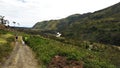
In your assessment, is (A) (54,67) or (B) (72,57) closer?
(A) (54,67)

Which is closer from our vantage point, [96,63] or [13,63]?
[96,63]

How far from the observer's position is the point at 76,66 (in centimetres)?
3319

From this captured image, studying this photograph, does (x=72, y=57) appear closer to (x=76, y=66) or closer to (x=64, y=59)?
(x=64, y=59)

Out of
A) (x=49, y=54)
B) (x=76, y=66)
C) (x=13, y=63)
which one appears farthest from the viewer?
(x=49, y=54)

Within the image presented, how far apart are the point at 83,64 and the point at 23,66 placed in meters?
8.57

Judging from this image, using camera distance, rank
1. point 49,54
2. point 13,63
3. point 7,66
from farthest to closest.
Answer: point 49,54 < point 13,63 < point 7,66

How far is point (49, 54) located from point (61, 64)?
7498mm

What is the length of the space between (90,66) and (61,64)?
3.93 m

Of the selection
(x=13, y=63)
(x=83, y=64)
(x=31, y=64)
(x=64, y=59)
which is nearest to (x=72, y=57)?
(x=64, y=59)

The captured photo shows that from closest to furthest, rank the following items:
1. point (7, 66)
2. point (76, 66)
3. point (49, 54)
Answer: point (76, 66)
point (7, 66)
point (49, 54)

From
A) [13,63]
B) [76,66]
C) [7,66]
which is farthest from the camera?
[13,63]

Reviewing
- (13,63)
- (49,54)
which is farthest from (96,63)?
(13,63)

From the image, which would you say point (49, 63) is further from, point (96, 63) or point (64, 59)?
point (96, 63)

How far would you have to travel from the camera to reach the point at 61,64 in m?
35.1
